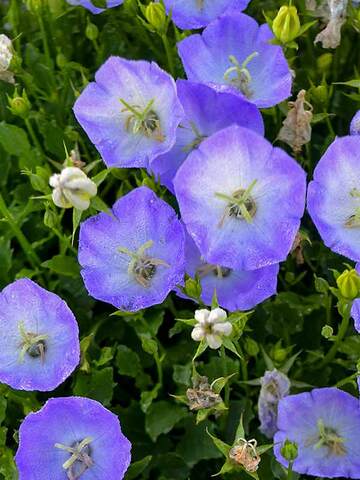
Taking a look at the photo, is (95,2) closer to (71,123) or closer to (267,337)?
(71,123)

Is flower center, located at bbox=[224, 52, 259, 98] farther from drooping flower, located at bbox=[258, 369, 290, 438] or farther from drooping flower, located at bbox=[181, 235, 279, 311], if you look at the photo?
drooping flower, located at bbox=[258, 369, 290, 438]

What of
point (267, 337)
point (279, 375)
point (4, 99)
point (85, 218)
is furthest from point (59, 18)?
point (279, 375)

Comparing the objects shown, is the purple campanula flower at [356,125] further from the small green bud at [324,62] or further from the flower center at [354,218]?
the small green bud at [324,62]

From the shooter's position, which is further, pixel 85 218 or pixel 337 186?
pixel 85 218

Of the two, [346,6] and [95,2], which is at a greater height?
[95,2]

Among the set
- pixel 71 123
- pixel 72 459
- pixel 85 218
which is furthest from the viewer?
pixel 71 123

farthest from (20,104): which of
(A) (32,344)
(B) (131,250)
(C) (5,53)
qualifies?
(A) (32,344)

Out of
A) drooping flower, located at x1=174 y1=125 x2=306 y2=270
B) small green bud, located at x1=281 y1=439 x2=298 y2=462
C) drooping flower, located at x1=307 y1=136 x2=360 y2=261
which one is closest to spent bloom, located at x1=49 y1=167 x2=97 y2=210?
drooping flower, located at x1=174 y1=125 x2=306 y2=270
